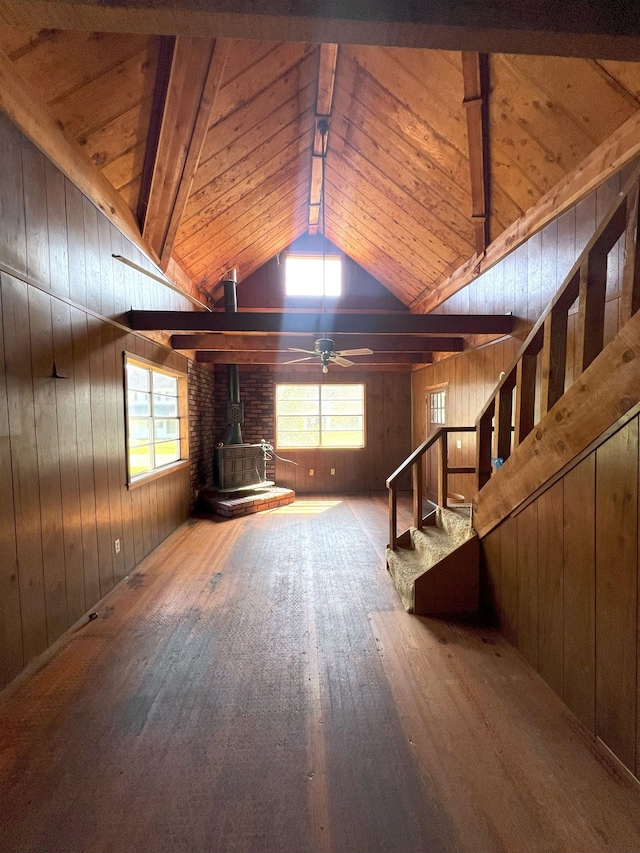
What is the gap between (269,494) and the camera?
6.21 meters

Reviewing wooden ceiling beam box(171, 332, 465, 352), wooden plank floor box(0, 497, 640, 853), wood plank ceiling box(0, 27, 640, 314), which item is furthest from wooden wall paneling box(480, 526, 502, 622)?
wood plank ceiling box(0, 27, 640, 314)

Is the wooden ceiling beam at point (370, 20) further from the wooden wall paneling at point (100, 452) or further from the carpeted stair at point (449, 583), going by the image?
the carpeted stair at point (449, 583)

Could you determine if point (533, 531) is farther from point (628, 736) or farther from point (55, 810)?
point (55, 810)

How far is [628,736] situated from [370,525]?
11.7 feet

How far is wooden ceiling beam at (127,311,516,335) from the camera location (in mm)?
3555

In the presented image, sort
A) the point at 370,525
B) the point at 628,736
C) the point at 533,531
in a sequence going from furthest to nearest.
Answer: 1. the point at 370,525
2. the point at 533,531
3. the point at 628,736

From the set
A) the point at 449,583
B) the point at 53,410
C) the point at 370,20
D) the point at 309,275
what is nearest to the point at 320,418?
the point at 309,275

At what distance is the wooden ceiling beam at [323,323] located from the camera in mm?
3555

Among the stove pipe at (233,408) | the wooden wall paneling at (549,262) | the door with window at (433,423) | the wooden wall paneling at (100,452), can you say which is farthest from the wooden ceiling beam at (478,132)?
the stove pipe at (233,408)

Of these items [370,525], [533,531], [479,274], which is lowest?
[370,525]

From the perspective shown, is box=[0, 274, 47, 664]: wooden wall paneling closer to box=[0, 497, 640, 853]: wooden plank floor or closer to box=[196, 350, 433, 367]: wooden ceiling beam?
box=[0, 497, 640, 853]: wooden plank floor

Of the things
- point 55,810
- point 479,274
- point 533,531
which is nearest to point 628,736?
point 533,531

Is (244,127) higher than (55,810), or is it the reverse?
(244,127)

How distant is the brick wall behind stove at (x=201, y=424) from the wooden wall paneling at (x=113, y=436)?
7.29 ft
